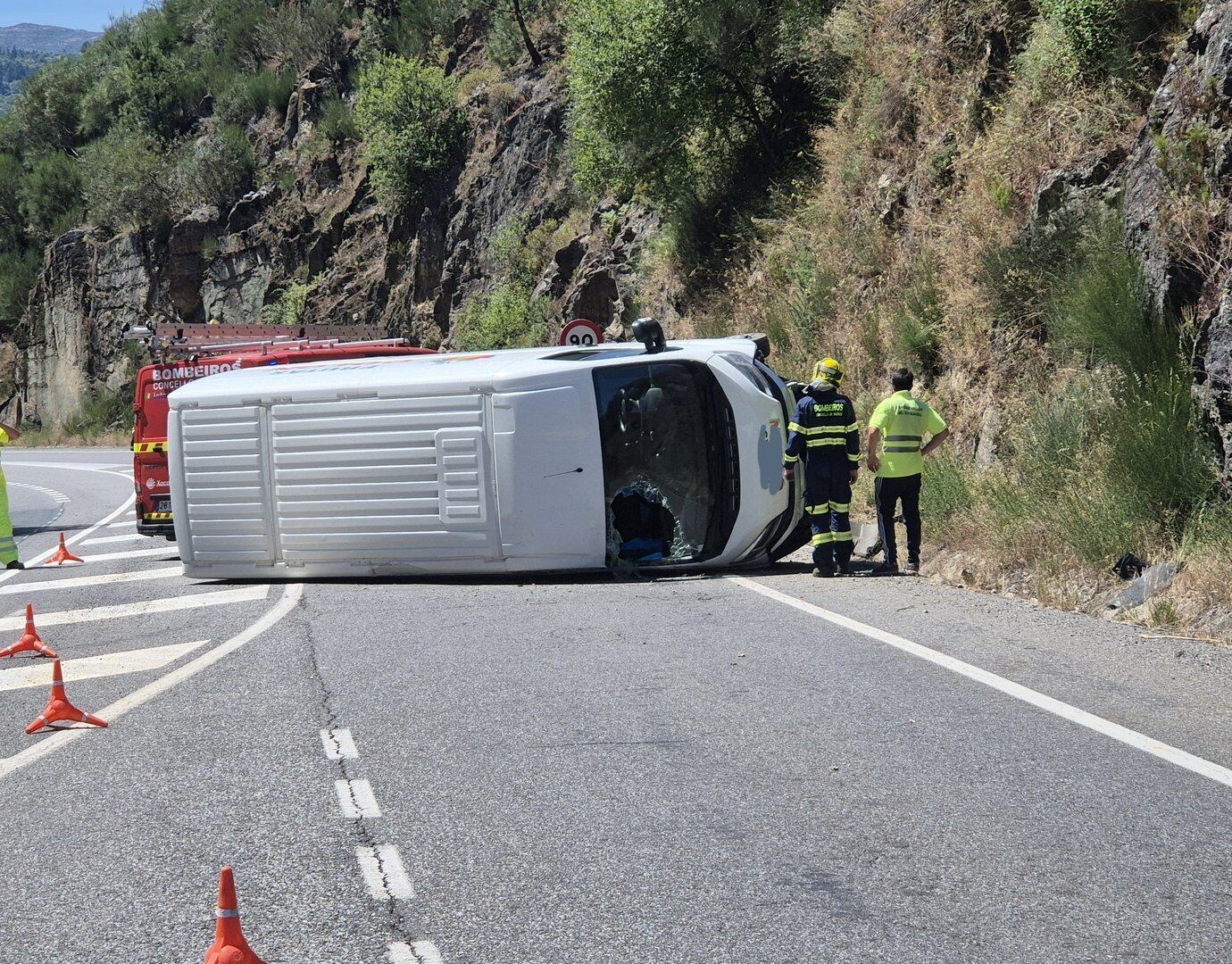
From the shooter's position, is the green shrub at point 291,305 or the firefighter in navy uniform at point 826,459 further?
the green shrub at point 291,305

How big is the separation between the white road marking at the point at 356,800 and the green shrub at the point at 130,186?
5479 cm

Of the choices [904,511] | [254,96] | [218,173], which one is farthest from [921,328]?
[254,96]

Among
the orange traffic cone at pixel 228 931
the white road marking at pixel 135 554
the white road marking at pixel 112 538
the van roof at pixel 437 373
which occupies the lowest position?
the white road marking at pixel 112 538

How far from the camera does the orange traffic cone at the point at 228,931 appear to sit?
338 cm

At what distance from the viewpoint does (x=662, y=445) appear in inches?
472

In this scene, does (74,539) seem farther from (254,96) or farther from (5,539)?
(254,96)

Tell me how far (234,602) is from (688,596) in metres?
3.99

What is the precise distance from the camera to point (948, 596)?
10.3 meters

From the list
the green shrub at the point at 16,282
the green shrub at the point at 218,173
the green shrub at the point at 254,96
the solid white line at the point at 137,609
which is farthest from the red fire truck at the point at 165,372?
the green shrub at the point at 16,282

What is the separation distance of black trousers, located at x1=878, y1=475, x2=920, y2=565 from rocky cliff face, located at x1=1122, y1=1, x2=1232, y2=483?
2.55 meters

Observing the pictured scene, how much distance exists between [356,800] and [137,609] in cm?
687

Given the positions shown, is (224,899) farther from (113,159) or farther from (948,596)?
(113,159)

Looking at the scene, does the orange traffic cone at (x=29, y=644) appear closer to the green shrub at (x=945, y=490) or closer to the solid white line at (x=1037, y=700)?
the solid white line at (x=1037, y=700)

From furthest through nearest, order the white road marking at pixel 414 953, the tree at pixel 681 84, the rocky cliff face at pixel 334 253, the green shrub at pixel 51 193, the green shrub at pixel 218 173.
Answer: the green shrub at pixel 51 193 < the green shrub at pixel 218 173 < the rocky cliff face at pixel 334 253 < the tree at pixel 681 84 < the white road marking at pixel 414 953
